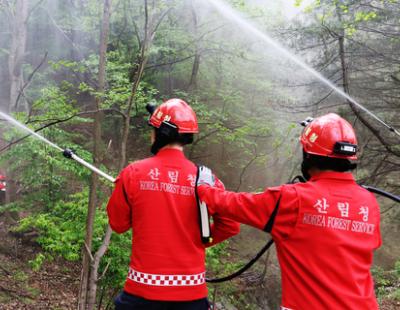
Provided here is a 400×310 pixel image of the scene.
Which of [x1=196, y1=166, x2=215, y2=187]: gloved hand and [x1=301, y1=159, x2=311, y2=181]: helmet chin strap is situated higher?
[x1=301, y1=159, x2=311, y2=181]: helmet chin strap

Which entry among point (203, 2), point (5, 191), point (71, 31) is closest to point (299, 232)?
point (5, 191)

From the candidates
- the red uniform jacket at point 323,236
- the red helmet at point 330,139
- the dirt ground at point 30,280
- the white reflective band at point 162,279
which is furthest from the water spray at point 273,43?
the white reflective band at point 162,279

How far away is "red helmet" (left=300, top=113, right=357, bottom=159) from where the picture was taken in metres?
2.35

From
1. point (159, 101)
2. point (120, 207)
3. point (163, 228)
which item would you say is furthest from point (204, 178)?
point (159, 101)

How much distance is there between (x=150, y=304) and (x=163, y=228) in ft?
1.70

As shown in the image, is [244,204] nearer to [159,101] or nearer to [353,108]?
[353,108]

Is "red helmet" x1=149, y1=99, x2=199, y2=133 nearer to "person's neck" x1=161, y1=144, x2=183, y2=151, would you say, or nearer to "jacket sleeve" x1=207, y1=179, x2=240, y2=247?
"person's neck" x1=161, y1=144, x2=183, y2=151

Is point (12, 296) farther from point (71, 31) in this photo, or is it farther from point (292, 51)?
point (71, 31)

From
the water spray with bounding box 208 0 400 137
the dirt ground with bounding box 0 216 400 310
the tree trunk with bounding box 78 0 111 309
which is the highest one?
the water spray with bounding box 208 0 400 137

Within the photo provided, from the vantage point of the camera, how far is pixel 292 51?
1057cm

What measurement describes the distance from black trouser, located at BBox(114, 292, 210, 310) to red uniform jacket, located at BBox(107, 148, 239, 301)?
0.04 metres

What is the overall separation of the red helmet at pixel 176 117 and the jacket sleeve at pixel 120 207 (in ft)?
1.51

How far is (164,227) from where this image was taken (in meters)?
2.58

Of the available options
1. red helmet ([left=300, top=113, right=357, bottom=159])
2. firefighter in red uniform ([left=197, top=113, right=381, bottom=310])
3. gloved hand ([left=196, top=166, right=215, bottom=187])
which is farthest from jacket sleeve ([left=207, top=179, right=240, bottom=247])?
red helmet ([left=300, top=113, right=357, bottom=159])
